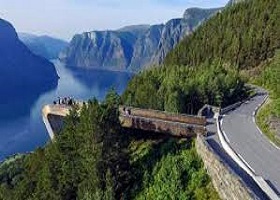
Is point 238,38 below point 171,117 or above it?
below

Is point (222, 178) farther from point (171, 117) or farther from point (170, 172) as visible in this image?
point (171, 117)

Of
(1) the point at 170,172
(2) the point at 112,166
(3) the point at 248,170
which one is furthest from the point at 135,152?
(3) the point at 248,170

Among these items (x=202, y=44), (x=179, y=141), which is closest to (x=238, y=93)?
(x=179, y=141)

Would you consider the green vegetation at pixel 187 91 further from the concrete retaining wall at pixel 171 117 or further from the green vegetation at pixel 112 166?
the green vegetation at pixel 112 166

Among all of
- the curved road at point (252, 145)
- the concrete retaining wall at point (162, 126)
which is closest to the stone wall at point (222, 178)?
the curved road at point (252, 145)

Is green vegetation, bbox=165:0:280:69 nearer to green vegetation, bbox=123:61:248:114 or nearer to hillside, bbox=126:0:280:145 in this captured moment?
hillside, bbox=126:0:280:145

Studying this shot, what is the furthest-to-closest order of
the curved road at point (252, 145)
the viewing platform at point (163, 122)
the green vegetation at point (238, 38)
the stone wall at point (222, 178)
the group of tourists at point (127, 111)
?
1. the green vegetation at point (238, 38)
2. the group of tourists at point (127, 111)
3. the viewing platform at point (163, 122)
4. the curved road at point (252, 145)
5. the stone wall at point (222, 178)

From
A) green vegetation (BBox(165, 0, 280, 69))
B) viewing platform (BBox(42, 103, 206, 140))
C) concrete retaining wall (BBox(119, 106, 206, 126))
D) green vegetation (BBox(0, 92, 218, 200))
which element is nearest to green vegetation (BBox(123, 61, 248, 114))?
concrete retaining wall (BBox(119, 106, 206, 126))
